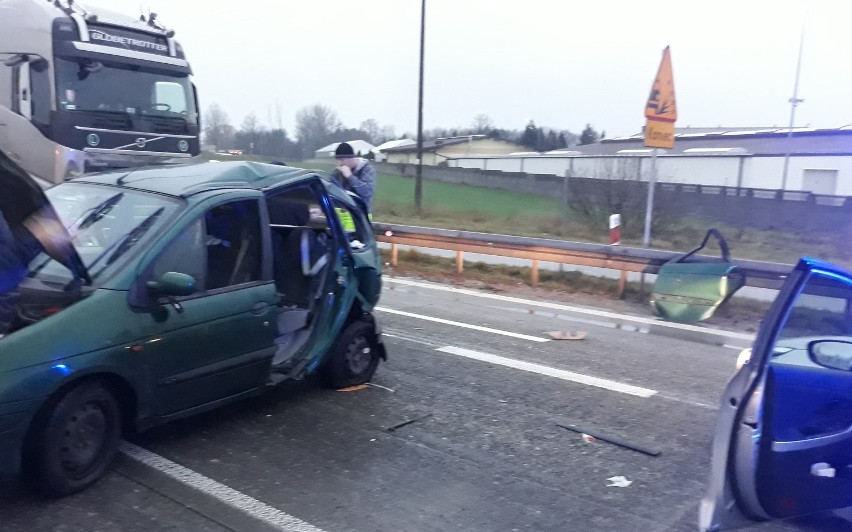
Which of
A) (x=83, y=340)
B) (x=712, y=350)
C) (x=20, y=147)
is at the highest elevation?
(x=20, y=147)

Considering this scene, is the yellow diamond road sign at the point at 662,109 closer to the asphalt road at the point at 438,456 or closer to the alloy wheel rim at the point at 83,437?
the asphalt road at the point at 438,456

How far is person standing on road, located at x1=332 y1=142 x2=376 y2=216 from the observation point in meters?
9.51

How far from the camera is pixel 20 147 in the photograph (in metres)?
12.1

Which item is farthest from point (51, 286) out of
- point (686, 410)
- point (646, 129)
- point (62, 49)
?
point (646, 129)

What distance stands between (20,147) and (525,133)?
52123 millimetres

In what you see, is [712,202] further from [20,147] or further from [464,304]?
[20,147]

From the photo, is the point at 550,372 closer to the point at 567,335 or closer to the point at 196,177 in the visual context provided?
the point at 567,335

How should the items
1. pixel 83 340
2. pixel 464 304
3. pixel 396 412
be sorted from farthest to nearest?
pixel 464 304 < pixel 396 412 < pixel 83 340

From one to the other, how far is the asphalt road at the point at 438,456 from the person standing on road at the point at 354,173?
8.17 feet

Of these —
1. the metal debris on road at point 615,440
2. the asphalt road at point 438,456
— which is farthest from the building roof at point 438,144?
the metal debris on road at point 615,440

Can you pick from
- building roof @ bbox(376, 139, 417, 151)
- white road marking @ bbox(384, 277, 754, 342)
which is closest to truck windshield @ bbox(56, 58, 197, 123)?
white road marking @ bbox(384, 277, 754, 342)

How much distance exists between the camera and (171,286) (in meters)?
4.37

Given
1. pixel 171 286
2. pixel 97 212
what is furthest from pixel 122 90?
pixel 171 286

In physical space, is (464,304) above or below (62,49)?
below
